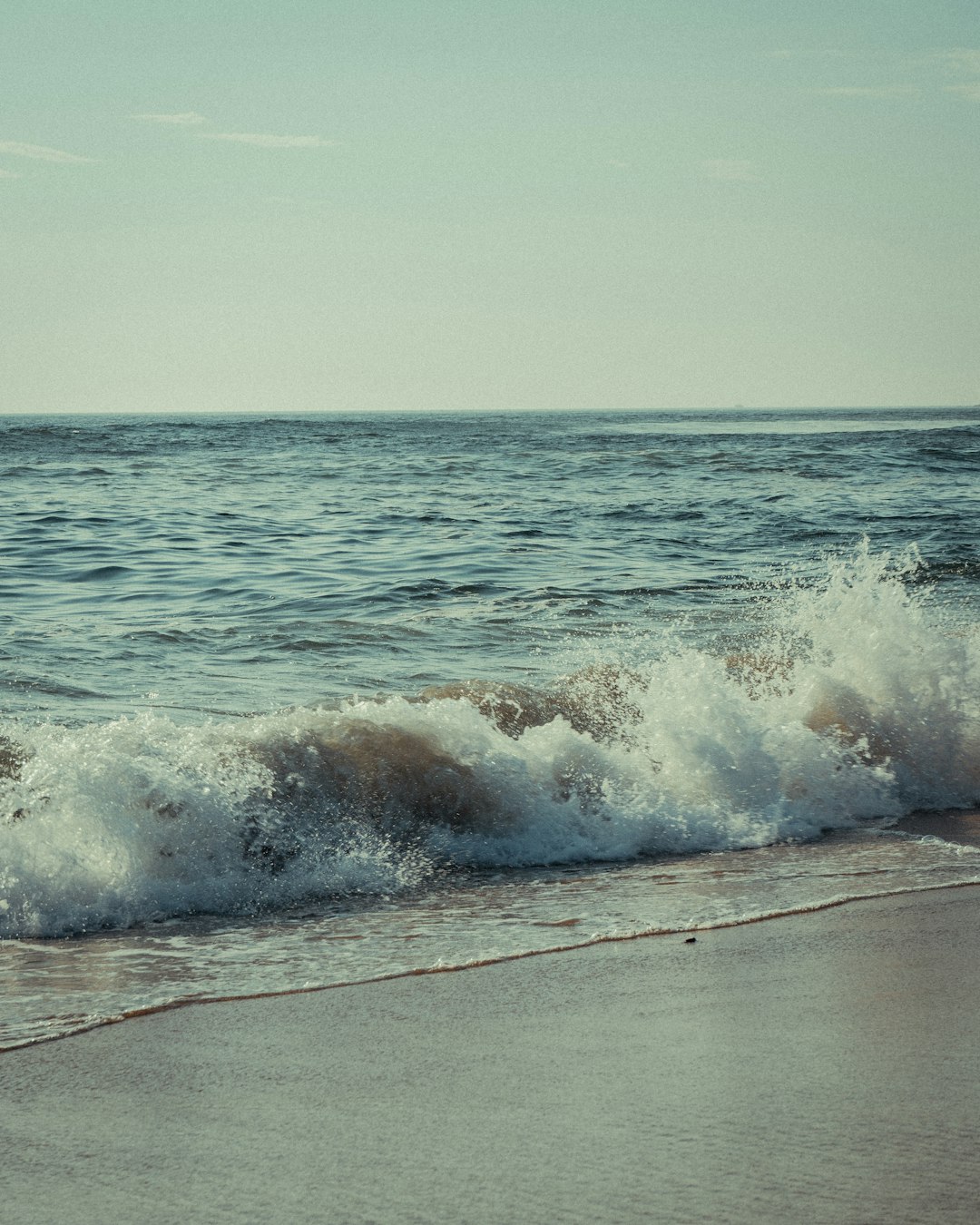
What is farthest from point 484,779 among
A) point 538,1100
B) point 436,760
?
point 538,1100

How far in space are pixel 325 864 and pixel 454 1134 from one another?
2324 mm

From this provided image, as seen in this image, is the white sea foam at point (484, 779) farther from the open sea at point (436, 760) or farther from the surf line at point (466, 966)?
the surf line at point (466, 966)

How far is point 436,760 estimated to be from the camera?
17.8 ft

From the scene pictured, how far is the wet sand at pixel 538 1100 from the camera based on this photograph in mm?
2123

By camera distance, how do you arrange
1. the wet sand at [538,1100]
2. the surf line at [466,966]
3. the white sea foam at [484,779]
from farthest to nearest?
the white sea foam at [484,779]
the surf line at [466,966]
the wet sand at [538,1100]

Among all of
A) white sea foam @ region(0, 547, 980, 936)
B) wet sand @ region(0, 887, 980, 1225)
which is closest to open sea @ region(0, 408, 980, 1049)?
white sea foam @ region(0, 547, 980, 936)

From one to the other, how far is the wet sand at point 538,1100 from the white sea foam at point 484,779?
126 cm

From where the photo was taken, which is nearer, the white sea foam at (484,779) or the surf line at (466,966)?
the surf line at (466,966)

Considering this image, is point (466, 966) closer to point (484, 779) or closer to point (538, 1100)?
point (538, 1100)

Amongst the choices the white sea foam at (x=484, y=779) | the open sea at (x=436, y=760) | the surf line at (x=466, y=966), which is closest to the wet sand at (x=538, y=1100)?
the surf line at (x=466, y=966)

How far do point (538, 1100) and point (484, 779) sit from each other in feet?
9.23

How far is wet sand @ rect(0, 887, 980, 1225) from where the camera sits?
2123 millimetres

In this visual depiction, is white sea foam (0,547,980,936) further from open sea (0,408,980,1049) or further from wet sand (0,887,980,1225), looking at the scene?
wet sand (0,887,980,1225)

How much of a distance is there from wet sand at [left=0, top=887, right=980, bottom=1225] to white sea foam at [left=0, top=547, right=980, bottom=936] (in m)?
1.26
